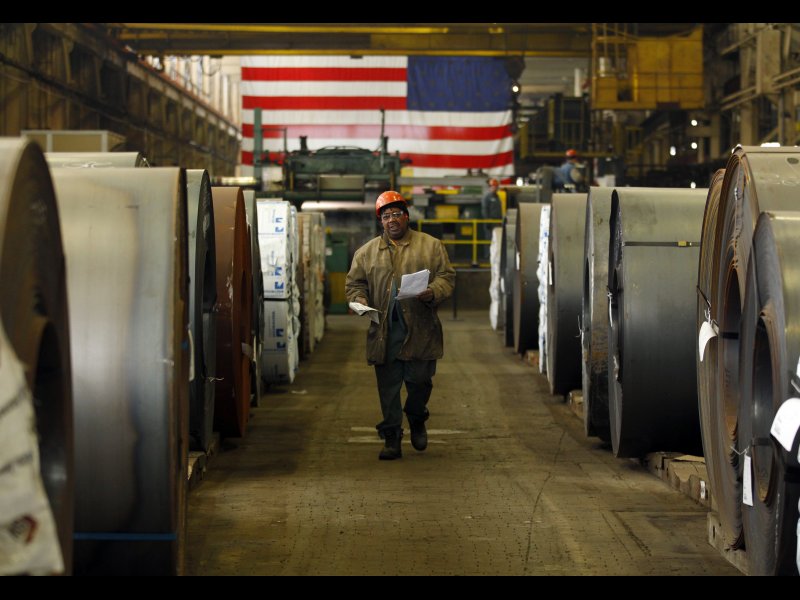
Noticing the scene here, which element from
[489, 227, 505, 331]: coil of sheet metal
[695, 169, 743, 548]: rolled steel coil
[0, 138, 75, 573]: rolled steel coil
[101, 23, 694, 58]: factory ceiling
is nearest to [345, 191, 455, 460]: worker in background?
[695, 169, 743, 548]: rolled steel coil

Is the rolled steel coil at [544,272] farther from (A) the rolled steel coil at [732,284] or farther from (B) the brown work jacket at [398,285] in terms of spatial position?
(A) the rolled steel coil at [732,284]

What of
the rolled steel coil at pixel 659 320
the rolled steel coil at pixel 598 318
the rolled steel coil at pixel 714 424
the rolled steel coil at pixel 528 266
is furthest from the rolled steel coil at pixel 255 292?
the rolled steel coil at pixel 714 424

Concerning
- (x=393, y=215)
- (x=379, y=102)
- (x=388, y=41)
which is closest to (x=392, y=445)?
(x=393, y=215)

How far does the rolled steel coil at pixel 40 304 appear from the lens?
2416 mm

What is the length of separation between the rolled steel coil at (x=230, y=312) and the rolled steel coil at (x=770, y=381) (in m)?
3.21

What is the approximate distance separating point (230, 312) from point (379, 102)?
16.9 m

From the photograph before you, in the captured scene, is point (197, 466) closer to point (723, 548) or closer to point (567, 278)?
point (723, 548)

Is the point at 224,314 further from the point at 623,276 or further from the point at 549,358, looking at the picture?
the point at 549,358

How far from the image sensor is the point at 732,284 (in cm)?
414

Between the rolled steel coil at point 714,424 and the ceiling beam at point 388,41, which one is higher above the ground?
the ceiling beam at point 388,41

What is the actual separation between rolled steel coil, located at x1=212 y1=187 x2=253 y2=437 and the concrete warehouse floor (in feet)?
0.94

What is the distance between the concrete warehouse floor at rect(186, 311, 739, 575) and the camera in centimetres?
431

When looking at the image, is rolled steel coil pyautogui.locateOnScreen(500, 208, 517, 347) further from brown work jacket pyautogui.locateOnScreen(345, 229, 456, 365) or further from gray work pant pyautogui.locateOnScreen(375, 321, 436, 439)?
gray work pant pyautogui.locateOnScreen(375, 321, 436, 439)

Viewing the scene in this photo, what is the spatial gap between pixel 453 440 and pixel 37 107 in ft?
36.9
